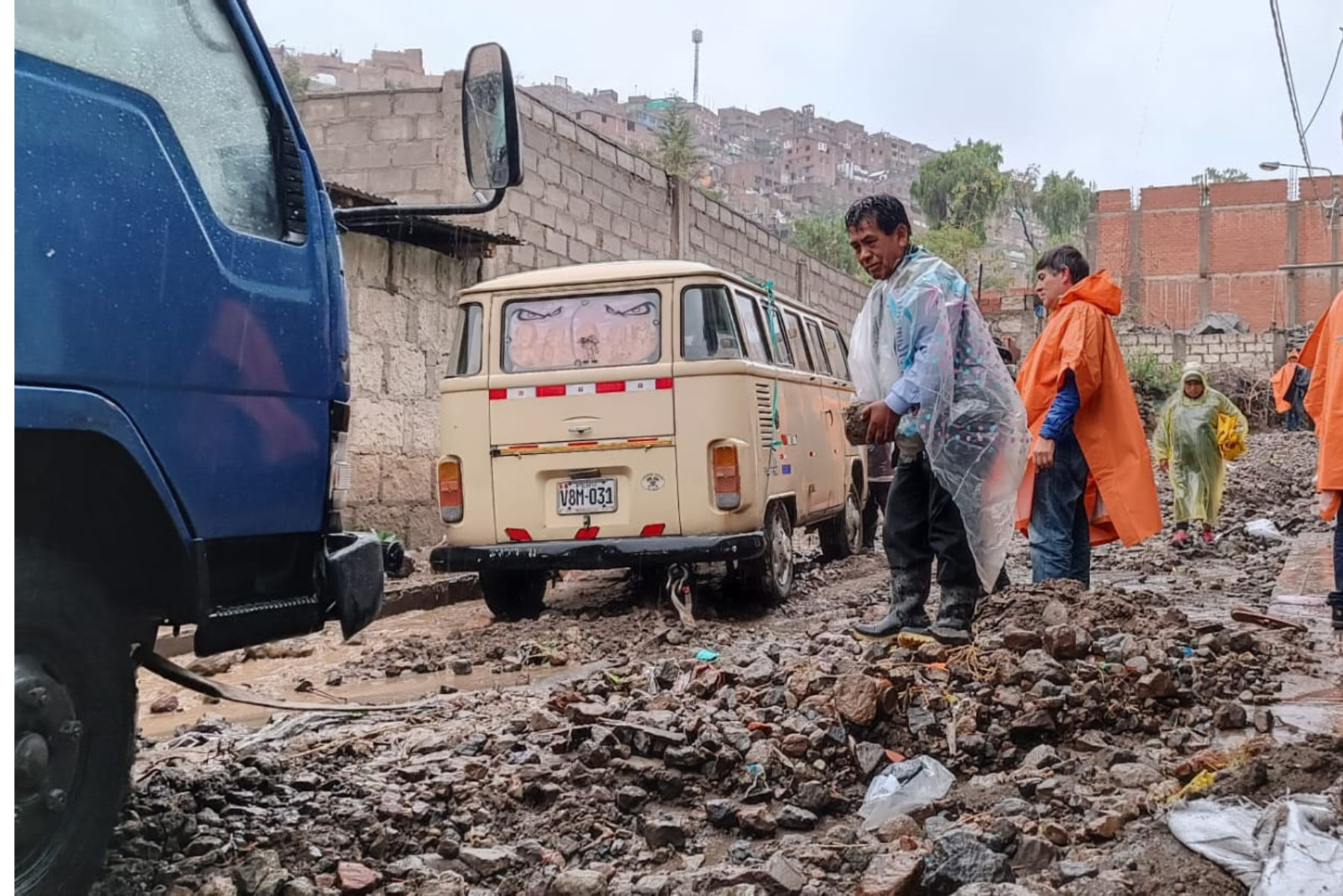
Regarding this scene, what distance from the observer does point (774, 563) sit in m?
7.18

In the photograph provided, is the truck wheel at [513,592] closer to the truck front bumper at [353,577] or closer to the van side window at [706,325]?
the van side window at [706,325]

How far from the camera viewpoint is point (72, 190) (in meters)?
2.12

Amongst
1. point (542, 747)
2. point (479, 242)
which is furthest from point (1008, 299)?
point (542, 747)

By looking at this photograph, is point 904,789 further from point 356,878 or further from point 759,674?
point 356,878

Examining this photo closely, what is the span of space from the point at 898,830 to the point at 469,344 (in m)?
4.53

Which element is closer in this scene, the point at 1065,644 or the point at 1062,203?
the point at 1065,644

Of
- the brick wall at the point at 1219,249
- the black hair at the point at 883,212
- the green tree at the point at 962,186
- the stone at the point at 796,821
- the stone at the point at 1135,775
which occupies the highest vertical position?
the green tree at the point at 962,186

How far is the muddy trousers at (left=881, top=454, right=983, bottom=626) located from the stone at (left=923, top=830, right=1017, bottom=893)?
201 cm

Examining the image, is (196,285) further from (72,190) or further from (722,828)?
(722,828)

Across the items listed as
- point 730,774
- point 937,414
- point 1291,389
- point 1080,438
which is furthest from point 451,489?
point 1291,389

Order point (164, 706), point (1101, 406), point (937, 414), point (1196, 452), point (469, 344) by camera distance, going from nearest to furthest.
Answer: point (937, 414) → point (164, 706) → point (1101, 406) → point (469, 344) → point (1196, 452)

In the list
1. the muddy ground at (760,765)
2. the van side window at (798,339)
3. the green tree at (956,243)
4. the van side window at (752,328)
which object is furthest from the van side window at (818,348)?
the green tree at (956,243)

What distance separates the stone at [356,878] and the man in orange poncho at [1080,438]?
3.56 m

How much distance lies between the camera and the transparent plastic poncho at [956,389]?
4.47 meters
